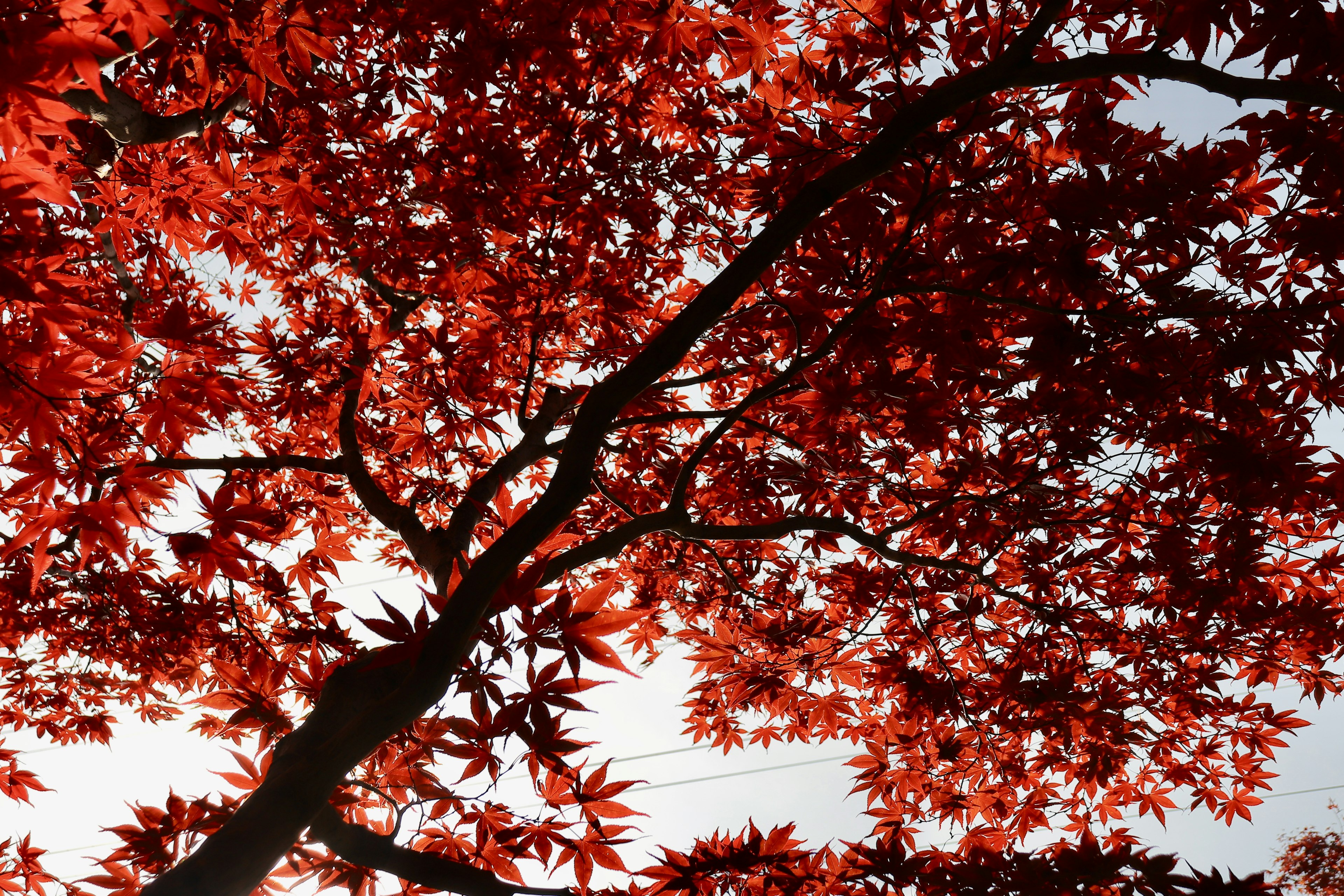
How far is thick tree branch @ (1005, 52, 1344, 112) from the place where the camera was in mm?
1391

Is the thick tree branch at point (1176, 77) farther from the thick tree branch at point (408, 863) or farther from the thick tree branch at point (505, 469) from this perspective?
the thick tree branch at point (408, 863)

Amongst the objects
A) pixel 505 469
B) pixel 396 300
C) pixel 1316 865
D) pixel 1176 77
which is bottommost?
pixel 1316 865

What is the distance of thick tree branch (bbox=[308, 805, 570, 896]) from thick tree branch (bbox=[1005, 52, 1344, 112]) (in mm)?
2287

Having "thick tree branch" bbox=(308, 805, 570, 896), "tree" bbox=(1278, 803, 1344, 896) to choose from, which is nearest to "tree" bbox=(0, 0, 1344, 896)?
"thick tree branch" bbox=(308, 805, 570, 896)

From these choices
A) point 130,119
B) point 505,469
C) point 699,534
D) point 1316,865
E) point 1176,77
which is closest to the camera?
point 1176,77

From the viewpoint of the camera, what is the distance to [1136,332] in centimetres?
209

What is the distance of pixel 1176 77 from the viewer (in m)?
1.50

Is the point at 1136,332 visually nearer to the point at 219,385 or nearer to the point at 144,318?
the point at 219,385

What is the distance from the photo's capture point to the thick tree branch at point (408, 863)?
1.50m

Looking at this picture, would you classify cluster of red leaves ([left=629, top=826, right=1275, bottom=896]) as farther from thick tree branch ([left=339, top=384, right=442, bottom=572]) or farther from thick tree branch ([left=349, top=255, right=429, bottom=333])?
thick tree branch ([left=349, top=255, right=429, bottom=333])

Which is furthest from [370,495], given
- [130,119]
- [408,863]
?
[408,863]

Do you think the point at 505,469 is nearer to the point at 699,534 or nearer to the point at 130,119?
the point at 699,534

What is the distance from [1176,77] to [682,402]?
2532 mm

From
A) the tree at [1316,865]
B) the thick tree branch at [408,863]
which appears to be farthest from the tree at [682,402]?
the tree at [1316,865]
